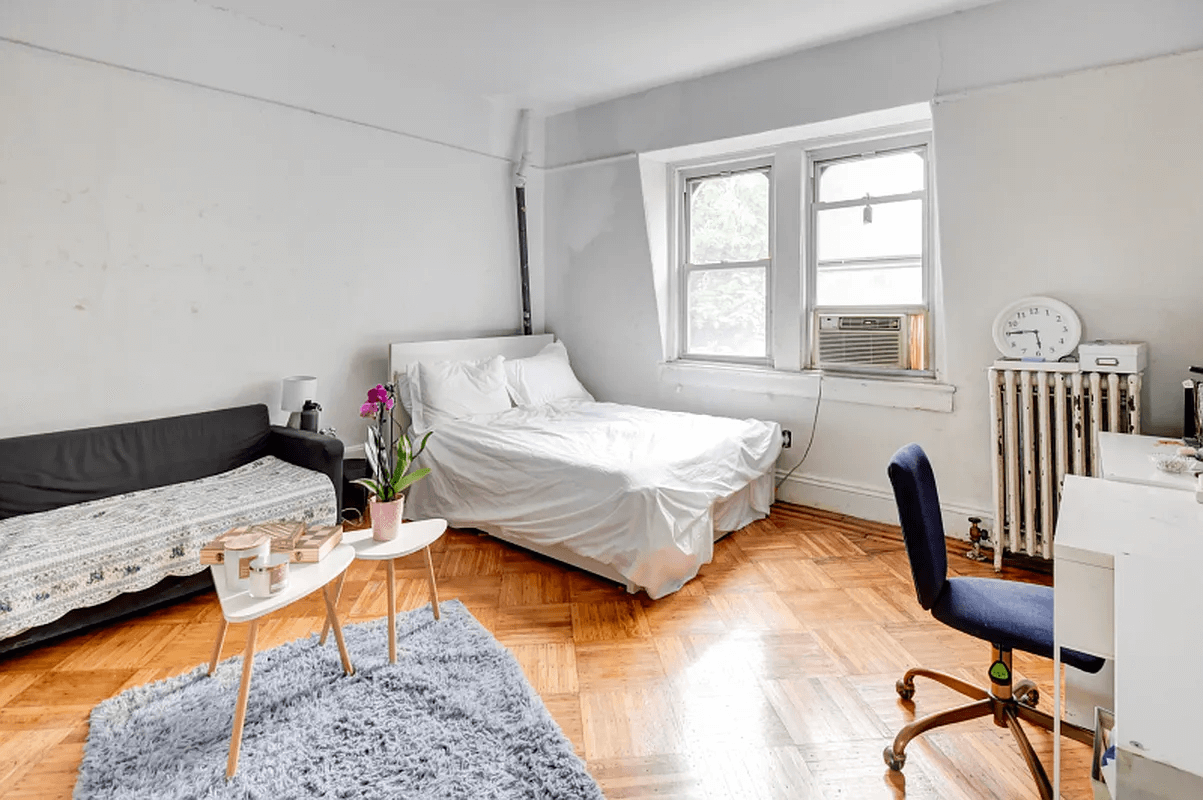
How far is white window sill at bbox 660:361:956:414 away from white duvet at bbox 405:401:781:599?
0.37 metres

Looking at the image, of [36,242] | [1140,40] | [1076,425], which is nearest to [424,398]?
[36,242]

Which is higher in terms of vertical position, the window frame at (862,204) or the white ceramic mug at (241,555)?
the window frame at (862,204)

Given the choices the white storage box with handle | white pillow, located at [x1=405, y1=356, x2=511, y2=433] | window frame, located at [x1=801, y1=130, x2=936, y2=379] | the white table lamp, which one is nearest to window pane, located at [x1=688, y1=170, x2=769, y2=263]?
window frame, located at [x1=801, y1=130, x2=936, y2=379]

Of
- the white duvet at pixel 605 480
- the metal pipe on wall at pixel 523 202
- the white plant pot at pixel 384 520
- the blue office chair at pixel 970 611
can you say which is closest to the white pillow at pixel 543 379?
the white duvet at pixel 605 480

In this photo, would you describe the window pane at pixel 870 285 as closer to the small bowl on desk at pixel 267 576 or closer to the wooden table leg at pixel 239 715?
the small bowl on desk at pixel 267 576

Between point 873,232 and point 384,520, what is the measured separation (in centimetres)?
321

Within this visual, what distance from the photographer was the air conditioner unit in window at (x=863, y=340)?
3678mm

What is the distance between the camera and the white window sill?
11.5 ft

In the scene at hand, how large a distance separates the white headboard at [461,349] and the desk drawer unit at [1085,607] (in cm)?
355

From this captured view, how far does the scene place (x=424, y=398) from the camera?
12.9 feet

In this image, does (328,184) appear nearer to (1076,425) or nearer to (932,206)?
(932,206)

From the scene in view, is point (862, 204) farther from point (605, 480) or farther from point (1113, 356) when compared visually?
point (605, 480)

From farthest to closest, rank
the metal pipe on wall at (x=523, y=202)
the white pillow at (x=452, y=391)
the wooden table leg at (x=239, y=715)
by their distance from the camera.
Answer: the metal pipe on wall at (x=523, y=202) < the white pillow at (x=452, y=391) < the wooden table leg at (x=239, y=715)

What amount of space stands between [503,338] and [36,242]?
258 centimetres
